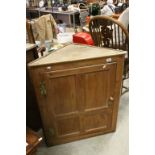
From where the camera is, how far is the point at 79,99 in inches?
65.6

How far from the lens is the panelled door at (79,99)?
1547 millimetres

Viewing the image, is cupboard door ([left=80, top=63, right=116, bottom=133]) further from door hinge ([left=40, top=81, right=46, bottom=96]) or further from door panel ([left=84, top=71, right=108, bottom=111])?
door hinge ([left=40, top=81, right=46, bottom=96])

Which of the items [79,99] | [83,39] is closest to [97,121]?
[79,99]

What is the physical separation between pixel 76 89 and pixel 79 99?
11 cm

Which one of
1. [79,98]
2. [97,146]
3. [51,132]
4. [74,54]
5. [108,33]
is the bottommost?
[97,146]

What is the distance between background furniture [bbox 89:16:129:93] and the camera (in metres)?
1.94

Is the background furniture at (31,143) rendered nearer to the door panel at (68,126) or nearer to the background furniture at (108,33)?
the door panel at (68,126)

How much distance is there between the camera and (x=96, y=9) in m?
3.88

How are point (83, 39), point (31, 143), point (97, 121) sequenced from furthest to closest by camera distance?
point (83, 39)
point (97, 121)
point (31, 143)

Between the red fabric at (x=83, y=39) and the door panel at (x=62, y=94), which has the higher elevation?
the red fabric at (x=83, y=39)

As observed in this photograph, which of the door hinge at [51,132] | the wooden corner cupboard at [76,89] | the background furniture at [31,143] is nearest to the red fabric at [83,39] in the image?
the wooden corner cupboard at [76,89]

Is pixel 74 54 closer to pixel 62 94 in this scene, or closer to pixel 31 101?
pixel 62 94
